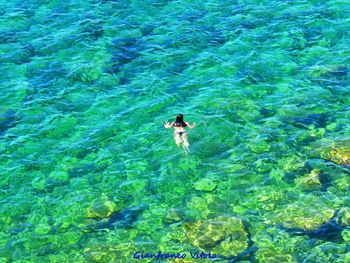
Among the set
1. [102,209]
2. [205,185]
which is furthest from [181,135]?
[102,209]

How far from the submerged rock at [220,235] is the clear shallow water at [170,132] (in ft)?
0.19

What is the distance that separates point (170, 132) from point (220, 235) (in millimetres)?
8008

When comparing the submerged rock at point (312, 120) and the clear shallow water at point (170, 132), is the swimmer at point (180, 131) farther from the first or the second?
the submerged rock at point (312, 120)

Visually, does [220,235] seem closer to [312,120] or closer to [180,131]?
[180,131]

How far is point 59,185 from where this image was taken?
2812 centimetres

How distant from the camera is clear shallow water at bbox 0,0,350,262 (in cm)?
2512

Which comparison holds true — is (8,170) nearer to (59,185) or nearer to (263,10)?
(59,185)

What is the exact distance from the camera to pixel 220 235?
24.8m

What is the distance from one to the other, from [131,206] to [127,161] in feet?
10.6

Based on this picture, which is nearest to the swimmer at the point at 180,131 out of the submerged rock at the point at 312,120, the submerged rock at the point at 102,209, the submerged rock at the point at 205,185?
the submerged rock at the point at 205,185

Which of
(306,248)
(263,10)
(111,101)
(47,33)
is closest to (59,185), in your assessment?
(111,101)

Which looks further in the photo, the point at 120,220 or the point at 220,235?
the point at 120,220

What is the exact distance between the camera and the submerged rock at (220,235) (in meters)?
24.3

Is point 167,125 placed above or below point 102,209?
above
